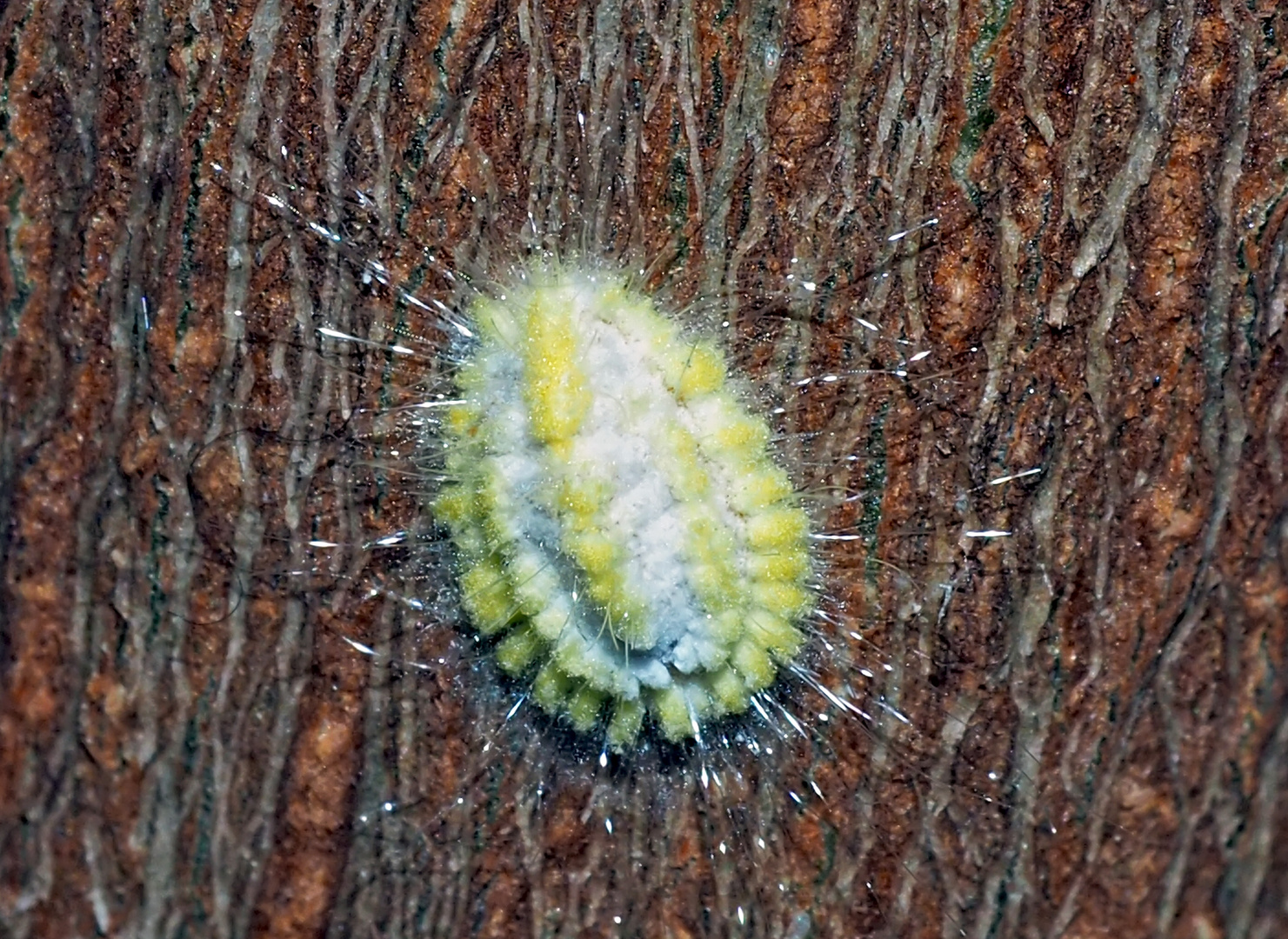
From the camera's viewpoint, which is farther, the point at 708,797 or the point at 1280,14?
the point at 708,797

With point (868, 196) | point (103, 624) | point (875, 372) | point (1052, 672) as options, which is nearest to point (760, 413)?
point (875, 372)

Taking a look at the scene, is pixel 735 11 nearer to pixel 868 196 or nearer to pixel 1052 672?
pixel 868 196

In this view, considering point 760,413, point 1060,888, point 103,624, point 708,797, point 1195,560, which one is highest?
point 760,413

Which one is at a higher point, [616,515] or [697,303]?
[697,303]
